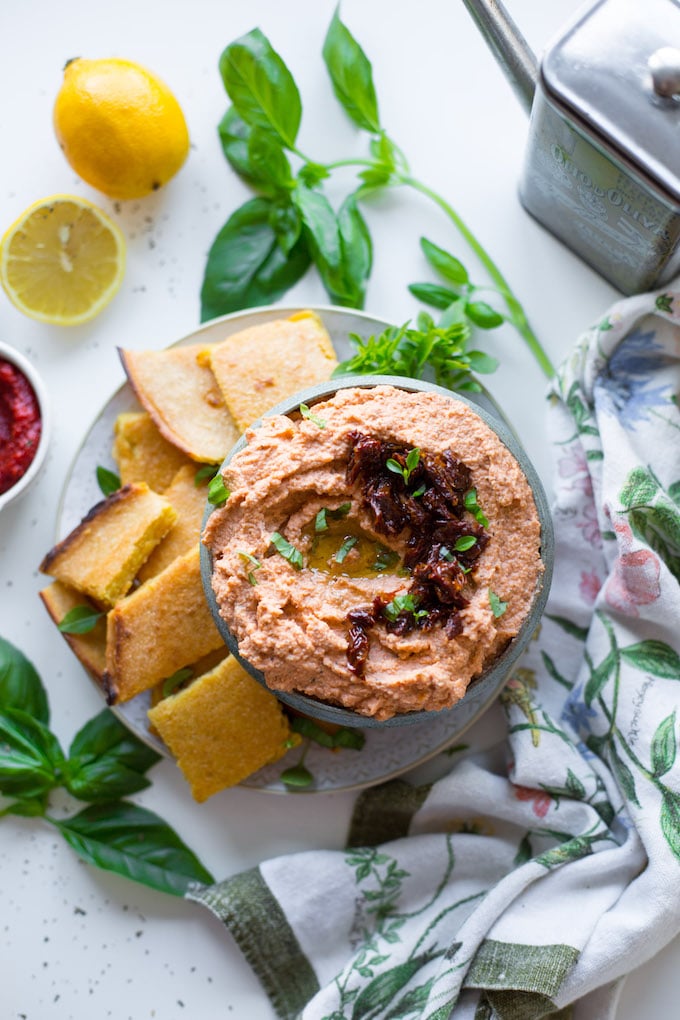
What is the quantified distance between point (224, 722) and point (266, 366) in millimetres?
898

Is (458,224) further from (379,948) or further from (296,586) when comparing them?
(379,948)

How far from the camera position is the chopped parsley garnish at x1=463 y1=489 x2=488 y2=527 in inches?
82.0

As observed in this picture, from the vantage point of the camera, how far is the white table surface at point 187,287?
2711 mm

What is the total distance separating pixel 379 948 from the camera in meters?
2.57

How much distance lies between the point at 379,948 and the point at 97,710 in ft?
3.19

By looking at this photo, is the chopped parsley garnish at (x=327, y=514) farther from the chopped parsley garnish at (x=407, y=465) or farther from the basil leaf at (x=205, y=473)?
the basil leaf at (x=205, y=473)

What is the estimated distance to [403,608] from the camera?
2029 millimetres

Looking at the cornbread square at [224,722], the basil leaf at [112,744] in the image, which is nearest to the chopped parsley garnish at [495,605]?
the cornbread square at [224,722]

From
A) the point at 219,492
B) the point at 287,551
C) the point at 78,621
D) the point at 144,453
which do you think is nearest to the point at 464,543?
the point at 287,551

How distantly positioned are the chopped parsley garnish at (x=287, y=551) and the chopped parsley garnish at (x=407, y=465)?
27cm

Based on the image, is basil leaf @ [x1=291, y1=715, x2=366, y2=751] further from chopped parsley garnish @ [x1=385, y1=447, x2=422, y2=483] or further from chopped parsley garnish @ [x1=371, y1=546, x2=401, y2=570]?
chopped parsley garnish @ [x1=385, y1=447, x2=422, y2=483]

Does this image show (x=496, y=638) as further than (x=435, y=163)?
No

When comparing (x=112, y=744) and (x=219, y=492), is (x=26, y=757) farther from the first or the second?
(x=219, y=492)

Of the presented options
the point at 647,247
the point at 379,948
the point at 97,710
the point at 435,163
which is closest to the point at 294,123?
the point at 435,163
